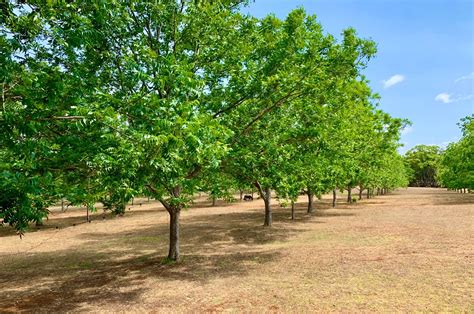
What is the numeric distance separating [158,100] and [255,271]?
28.8 ft

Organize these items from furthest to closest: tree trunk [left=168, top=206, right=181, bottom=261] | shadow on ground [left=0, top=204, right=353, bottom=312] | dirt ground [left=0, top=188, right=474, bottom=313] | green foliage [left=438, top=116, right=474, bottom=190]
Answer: green foliage [left=438, top=116, right=474, bottom=190]
tree trunk [left=168, top=206, right=181, bottom=261]
shadow on ground [left=0, top=204, right=353, bottom=312]
dirt ground [left=0, top=188, right=474, bottom=313]

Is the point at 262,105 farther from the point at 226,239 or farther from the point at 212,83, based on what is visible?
the point at 226,239

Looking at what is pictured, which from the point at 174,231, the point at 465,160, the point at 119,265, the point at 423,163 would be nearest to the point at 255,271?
the point at 174,231

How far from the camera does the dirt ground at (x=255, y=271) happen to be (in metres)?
10.1

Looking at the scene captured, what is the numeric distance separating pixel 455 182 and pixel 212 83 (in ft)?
153

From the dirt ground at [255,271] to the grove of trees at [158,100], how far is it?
3039mm

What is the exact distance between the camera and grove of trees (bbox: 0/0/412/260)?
275 inches

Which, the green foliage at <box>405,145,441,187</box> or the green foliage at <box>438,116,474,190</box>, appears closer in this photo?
the green foliage at <box>438,116,474,190</box>

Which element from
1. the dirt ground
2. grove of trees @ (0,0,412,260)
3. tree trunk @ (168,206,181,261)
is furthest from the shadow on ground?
grove of trees @ (0,0,412,260)

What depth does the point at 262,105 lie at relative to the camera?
14.9m

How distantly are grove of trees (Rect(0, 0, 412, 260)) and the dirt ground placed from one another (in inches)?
120

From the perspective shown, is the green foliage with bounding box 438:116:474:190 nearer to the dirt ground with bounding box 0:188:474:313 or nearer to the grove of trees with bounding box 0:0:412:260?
the dirt ground with bounding box 0:188:474:313

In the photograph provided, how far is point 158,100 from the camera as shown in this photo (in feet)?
25.0

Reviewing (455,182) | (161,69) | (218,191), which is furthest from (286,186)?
(455,182)
